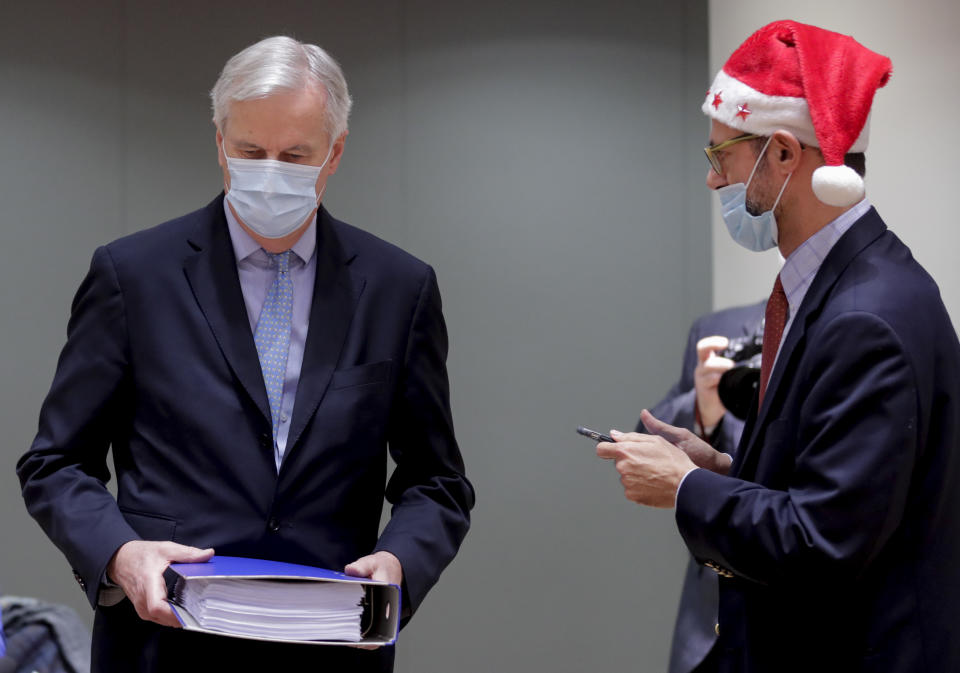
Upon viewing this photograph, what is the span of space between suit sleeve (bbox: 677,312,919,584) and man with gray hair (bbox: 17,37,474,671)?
0.53 meters

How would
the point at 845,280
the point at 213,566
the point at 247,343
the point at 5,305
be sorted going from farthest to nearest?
the point at 5,305, the point at 247,343, the point at 845,280, the point at 213,566

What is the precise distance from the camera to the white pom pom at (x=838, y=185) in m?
1.71

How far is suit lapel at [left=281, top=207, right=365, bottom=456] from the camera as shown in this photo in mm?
1803

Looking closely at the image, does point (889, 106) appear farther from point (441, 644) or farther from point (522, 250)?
point (441, 644)

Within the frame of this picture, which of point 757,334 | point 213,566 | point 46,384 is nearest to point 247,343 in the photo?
point 213,566

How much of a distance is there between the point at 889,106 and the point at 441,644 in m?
2.47

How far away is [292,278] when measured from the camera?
1.92m

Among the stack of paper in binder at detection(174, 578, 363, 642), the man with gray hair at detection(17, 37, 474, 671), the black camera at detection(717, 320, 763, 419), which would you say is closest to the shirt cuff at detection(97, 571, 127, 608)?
the man with gray hair at detection(17, 37, 474, 671)

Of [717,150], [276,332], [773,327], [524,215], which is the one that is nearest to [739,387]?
[773,327]

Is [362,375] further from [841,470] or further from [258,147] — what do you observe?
[841,470]

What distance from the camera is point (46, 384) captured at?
4129 millimetres

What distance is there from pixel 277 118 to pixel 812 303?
89 cm

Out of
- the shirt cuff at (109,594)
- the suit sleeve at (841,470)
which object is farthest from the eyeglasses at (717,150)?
the shirt cuff at (109,594)

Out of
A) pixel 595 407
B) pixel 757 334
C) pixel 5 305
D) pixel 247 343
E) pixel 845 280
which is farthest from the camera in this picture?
pixel 595 407
